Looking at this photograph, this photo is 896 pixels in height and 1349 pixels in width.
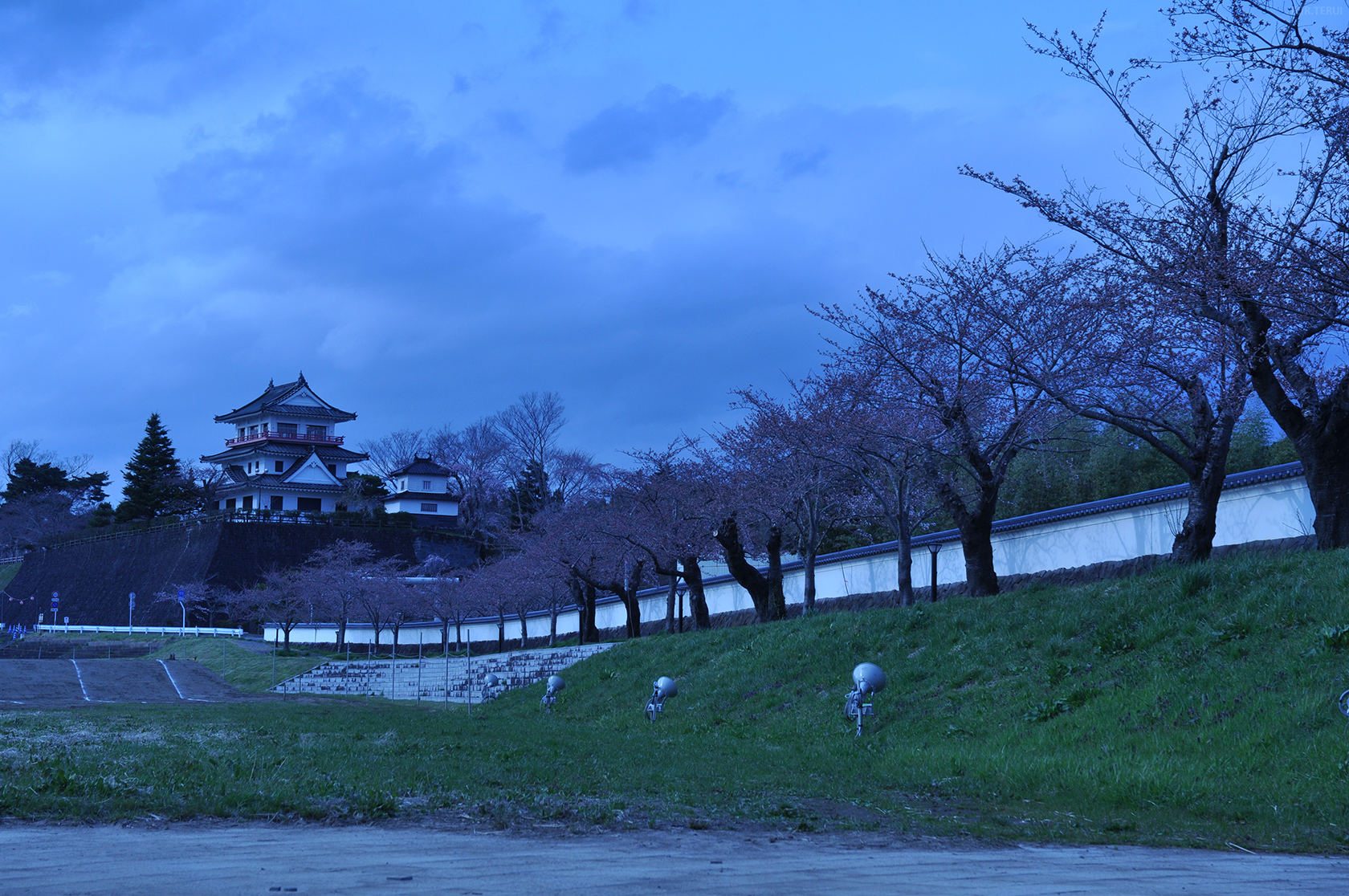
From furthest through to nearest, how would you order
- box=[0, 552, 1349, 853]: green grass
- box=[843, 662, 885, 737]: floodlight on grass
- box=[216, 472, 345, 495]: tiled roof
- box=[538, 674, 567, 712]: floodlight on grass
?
box=[216, 472, 345, 495]: tiled roof
box=[538, 674, 567, 712]: floodlight on grass
box=[843, 662, 885, 737]: floodlight on grass
box=[0, 552, 1349, 853]: green grass

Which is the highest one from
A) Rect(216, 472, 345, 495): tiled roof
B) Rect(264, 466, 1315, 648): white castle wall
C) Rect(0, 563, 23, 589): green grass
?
Rect(216, 472, 345, 495): tiled roof

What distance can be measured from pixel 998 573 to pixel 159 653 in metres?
39.7

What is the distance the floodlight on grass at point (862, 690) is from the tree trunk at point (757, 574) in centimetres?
1385

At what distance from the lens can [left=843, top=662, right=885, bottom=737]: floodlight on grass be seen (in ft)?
41.5

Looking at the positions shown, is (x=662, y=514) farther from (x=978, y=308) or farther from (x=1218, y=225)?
(x=1218, y=225)

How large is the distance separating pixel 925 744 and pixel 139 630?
5499cm

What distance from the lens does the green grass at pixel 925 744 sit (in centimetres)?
680

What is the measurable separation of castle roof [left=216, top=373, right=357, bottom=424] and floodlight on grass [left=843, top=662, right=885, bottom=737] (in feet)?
214

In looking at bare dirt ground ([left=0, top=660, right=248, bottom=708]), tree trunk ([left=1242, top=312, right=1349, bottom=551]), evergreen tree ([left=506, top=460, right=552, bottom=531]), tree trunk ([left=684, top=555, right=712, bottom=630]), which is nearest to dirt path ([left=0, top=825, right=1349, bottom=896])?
tree trunk ([left=1242, top=312, right=1349, bottom=551])

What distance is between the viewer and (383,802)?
6.43 meters

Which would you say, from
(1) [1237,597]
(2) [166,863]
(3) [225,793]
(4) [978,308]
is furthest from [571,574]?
(2) [166,863]

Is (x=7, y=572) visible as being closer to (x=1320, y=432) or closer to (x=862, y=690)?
(x=862, y=690)

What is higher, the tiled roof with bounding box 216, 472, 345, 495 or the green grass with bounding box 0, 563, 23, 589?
the tiled roof with bounding box 216, 472, 345, 495

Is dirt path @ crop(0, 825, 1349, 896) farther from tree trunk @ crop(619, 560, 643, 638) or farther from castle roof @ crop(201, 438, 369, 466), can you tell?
castle roof @ crop(201, 438, 369, 466)
